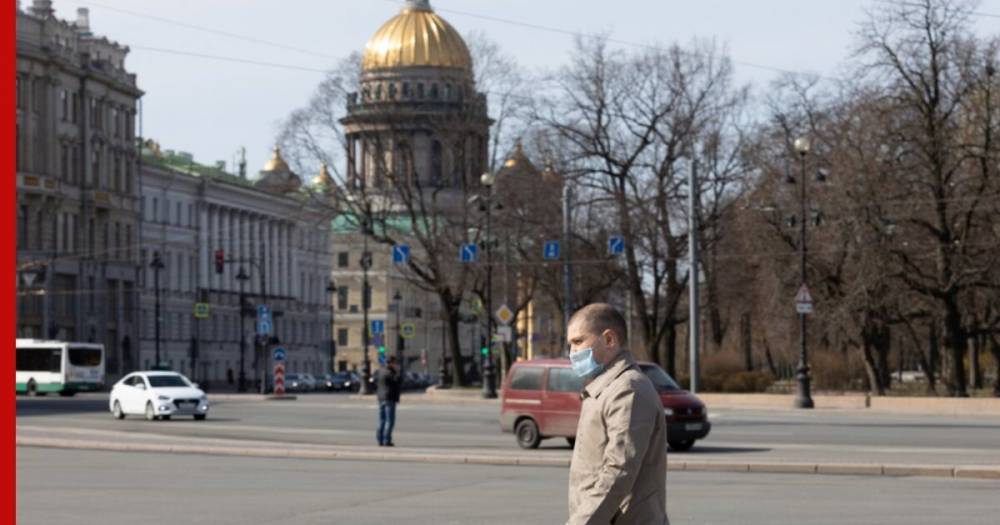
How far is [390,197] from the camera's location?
79500 millimetres

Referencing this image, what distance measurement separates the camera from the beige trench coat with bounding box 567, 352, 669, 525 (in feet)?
21.2


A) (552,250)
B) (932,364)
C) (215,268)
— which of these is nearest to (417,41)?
(215,268)

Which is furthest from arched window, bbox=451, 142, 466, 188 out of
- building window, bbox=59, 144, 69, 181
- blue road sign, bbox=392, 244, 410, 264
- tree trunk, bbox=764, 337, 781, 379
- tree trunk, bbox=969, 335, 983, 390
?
building window, bbox=59, 144, 69, 181

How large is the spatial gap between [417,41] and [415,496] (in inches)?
4726

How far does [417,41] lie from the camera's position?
458 ft

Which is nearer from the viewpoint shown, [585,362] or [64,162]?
[585,362]

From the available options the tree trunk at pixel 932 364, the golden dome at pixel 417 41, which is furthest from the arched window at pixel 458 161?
the golden dome at pixel 417 41

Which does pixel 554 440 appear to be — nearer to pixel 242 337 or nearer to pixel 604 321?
pixel 604 321

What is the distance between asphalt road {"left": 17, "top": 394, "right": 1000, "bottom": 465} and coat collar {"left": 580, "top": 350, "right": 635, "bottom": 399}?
20.5 metres

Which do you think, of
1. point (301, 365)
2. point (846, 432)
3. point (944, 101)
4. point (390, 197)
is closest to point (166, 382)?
point (846, 432)

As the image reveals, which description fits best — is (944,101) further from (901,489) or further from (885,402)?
(901,489)

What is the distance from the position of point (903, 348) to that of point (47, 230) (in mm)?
56401

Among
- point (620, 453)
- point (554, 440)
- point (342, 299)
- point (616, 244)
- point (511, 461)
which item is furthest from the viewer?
point (342, 299)

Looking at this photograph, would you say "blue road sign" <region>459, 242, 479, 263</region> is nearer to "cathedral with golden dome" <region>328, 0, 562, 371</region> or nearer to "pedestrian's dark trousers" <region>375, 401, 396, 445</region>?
"cathedral with golden dome" <region>328, 0, 562, 371</region>
